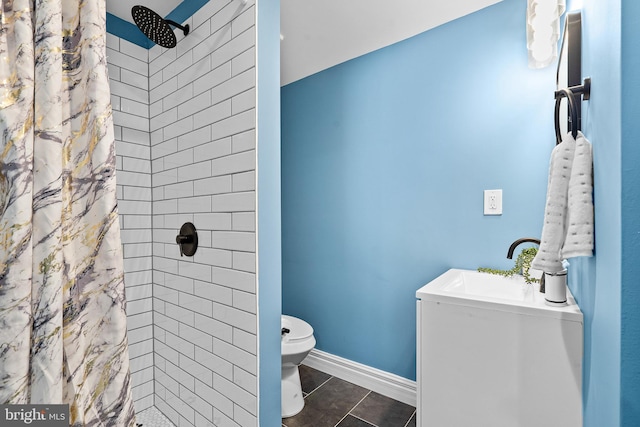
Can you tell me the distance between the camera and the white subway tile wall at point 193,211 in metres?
1.15

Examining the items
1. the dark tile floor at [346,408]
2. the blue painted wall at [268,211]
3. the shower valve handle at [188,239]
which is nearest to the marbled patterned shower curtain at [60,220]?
the blue painted wall at [268,211]

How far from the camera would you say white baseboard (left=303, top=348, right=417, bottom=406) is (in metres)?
1.91

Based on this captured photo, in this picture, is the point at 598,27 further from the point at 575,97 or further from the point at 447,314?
the point at 447,314

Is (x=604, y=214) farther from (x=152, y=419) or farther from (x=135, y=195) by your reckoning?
(x=152, y=419)

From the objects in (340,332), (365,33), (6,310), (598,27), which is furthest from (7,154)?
(340,332)

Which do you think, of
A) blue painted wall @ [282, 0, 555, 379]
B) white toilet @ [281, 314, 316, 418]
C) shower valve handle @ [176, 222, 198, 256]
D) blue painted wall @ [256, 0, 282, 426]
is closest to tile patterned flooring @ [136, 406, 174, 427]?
white toilet @ [281, 314, 316, 418]

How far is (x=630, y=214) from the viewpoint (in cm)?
51

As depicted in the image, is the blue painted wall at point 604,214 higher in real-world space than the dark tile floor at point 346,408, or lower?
higher

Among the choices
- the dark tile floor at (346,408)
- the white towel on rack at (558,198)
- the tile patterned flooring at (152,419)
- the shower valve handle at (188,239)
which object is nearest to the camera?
the white towel on rack at (558,198)

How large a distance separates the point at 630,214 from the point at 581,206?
275 millimetres

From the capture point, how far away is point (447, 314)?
1.20 m

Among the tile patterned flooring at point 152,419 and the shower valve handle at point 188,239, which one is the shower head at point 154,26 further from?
the tile patterned flooring at point 152,419

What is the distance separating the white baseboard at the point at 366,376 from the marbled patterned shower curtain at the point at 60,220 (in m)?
1.65

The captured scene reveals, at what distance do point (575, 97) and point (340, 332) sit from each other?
6.31ft
